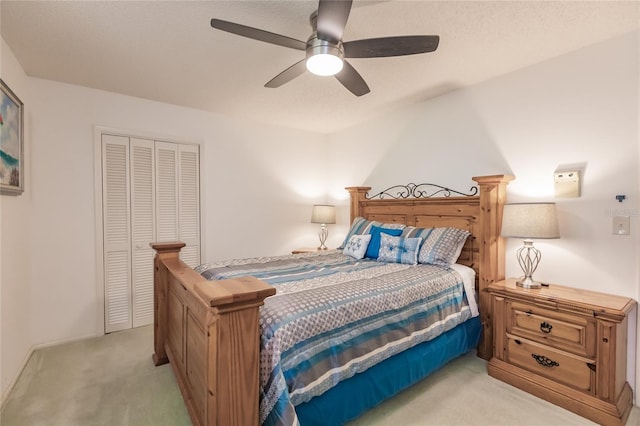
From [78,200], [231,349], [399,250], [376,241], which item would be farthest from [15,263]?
[399,250]

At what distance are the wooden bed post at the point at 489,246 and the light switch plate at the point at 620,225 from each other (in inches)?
27.5

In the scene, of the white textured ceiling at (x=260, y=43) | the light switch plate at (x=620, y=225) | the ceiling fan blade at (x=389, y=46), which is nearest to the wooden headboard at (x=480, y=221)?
the light switch plate at (x=620, y=225)

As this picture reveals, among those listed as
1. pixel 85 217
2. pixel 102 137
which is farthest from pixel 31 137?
pixel 85 217

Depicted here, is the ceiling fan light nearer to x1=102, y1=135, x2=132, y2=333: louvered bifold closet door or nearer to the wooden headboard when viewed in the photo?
the wooden headboard

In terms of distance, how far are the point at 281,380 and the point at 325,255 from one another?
6.12ft

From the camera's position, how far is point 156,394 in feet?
6.75

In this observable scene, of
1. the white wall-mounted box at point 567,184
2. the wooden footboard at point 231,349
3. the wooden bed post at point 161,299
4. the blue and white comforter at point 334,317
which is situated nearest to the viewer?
the wooden footboard at point 231,349

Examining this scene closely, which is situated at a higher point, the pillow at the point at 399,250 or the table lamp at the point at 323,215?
the table lamp at the point at 323,215

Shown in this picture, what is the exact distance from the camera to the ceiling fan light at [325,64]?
5.76ft

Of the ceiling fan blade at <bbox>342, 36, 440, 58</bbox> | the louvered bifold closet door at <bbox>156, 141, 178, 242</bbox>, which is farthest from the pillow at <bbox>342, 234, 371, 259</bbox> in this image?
the louvered bifold closet door at <bbox>156, 141, 178, 242</bbox>

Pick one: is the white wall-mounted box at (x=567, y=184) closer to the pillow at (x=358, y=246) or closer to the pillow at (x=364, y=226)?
the pillow at (x=364, y=226)

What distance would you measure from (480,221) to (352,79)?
1.64 m

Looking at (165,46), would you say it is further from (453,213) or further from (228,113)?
(453,213)

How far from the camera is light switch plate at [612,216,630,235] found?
202 cm
